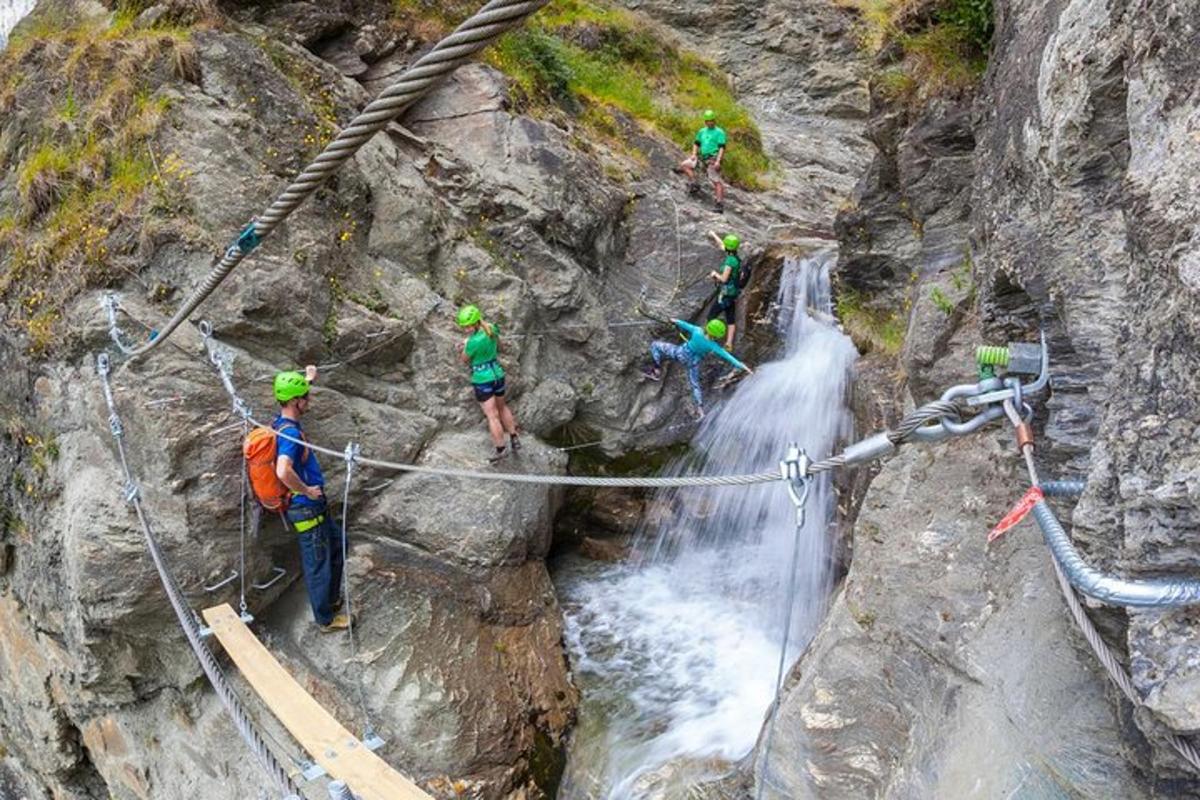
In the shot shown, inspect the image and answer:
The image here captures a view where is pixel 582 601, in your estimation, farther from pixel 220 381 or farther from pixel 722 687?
pixel 220 381

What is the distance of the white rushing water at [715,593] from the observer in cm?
768

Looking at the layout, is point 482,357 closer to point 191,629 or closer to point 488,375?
point 488,375

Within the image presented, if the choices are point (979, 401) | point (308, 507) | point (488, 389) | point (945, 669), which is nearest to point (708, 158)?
point (488, 389)

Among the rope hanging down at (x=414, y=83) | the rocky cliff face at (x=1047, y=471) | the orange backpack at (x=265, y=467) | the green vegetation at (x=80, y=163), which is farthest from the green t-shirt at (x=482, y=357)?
the rope hanging down at (x=414, y=83)

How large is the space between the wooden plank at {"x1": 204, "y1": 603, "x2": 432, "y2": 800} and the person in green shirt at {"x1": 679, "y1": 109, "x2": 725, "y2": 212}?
385 inches

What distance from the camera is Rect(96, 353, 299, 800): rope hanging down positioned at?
4254 mm

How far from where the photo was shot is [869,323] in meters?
9.74

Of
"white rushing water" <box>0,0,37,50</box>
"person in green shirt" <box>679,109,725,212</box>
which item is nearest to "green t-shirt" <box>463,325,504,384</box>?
"person in green shirt" <box>679,109,725,212</box>

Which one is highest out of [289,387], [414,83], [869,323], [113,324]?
[414,83]

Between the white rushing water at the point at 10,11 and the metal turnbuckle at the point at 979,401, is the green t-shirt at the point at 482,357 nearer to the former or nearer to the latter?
the metal turnbuckle at the point at 979,401

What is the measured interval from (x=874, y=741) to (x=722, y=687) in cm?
305

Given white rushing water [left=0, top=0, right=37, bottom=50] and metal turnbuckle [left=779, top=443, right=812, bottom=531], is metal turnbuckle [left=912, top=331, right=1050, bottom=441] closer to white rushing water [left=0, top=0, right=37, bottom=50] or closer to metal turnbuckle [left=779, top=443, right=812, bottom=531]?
metal turnbuckle [left=779, top=443, right=812, bottom=531]

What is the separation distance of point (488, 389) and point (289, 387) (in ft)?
7.56

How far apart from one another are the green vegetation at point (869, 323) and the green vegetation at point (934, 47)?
2.36m
